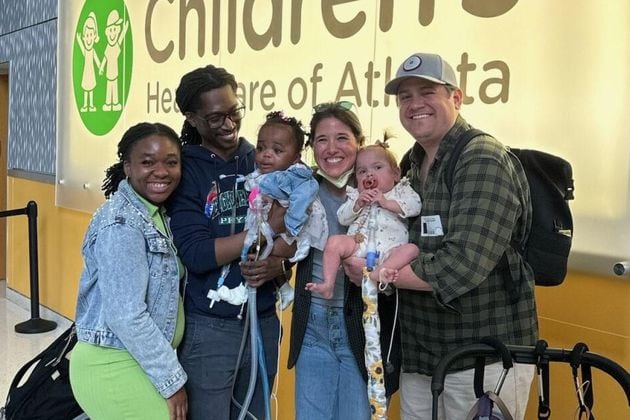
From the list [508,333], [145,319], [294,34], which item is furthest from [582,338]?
[294,34]

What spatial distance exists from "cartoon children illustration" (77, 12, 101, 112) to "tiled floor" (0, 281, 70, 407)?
5.70 ft

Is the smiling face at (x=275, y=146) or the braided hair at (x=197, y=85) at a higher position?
the braided hair at (x=197, y=85)

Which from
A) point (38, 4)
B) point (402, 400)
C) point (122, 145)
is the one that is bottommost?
point (402, 400)

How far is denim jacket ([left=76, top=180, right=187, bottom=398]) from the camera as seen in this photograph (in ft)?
5.05

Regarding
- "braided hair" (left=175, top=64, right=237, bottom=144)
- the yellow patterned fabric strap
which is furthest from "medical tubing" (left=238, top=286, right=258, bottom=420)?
"braided hair" (left=175, top=64, right=237, bottom=144)

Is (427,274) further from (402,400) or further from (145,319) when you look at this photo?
(145,319)

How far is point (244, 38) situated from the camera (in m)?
3.22

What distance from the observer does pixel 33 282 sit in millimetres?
4824

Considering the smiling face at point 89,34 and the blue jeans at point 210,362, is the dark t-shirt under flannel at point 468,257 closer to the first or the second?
the blue jeans at point 210,362

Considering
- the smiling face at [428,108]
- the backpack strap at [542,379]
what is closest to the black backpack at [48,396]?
the smiling face at [428,108]

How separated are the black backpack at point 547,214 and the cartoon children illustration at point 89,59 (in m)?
3.66

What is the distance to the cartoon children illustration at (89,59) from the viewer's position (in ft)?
14.9

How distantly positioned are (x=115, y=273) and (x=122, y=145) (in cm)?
38

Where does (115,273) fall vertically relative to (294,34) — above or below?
below
